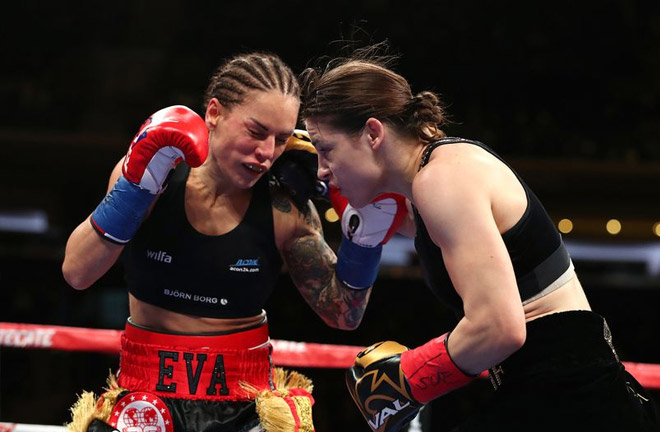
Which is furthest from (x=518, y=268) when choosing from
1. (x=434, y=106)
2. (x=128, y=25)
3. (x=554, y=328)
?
(x=128, y=25)

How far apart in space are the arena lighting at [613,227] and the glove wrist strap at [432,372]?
7243 mm

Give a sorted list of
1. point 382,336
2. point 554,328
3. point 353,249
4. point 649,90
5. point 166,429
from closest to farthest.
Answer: point 554,328, point 166,429, point 353,249, point 382,336, point 649,90

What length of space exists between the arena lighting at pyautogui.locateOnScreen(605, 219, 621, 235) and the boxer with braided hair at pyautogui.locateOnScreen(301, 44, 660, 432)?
708cm

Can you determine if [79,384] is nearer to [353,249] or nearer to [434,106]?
[353,249]

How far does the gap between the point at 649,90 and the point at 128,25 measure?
202 inches

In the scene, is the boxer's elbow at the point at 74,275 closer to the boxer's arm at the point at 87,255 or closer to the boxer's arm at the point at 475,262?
the boxer's arm at the point at 87,255

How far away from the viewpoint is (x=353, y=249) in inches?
84.4

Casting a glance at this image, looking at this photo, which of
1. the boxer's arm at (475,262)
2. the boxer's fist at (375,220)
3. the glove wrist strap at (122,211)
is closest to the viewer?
the boxer's arm at (475,262)

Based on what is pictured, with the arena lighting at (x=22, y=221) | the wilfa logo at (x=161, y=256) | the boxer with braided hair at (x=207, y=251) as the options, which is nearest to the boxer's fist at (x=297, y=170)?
the boxer with braided hair at (x=207, y=251)

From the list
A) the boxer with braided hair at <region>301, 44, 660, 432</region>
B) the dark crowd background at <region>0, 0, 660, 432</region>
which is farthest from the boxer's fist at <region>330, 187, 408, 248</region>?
the dark crowd background at <region>0, 0, 660, 432</region>

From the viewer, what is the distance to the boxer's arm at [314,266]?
2.15 m

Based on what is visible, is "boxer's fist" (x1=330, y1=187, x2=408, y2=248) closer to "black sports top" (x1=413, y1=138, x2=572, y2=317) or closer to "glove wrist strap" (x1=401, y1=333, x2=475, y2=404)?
"black sports top" (x1=413, y1=138, x2=572, y2=317)

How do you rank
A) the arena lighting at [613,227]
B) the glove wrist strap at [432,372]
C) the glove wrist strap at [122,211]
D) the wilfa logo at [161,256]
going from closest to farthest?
the glove wrist strap at [432,372]
the glove wrist strap at [122,211]
the wilfa logo at [161,256]
the arena lighting at [613,227]

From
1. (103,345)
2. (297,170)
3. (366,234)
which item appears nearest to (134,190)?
(297,170)
